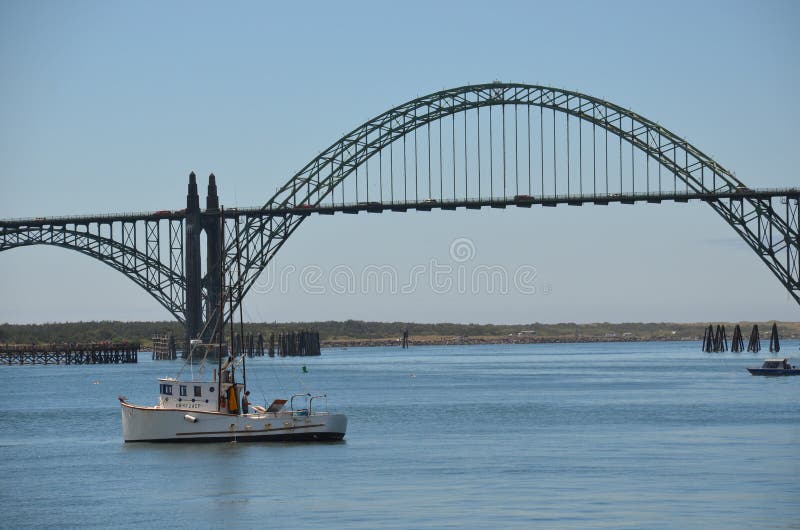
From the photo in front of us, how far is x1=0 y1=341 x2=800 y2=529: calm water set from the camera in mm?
32312

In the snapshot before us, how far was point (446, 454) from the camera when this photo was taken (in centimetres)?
4428

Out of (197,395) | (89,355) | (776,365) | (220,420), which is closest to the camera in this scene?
(220,420)

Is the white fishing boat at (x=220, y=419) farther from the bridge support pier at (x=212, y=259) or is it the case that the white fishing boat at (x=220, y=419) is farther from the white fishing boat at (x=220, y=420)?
the bridge support pier at (x=212, y=259)

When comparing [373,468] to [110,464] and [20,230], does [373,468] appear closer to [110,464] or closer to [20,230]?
[110,464]

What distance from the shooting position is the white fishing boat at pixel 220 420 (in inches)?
1900

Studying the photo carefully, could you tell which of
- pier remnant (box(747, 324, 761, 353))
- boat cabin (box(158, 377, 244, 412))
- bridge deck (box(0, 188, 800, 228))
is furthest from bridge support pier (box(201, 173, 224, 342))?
boat cabin (box(158, 377, 244, 412))

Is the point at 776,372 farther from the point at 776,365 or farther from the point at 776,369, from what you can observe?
the point at 776,365

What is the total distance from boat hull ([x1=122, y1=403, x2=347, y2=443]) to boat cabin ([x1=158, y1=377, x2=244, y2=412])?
0.36m

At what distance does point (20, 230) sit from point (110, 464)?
291 feet

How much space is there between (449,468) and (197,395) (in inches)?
468

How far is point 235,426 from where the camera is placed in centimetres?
4838

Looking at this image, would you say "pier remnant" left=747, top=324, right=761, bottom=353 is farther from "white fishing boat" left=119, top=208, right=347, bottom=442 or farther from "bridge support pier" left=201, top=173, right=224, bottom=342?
"white fishing boat" left=119, top=208, right=347, bottom=442

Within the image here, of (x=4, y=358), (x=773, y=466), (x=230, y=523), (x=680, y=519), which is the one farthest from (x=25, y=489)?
(x=4, y=358)

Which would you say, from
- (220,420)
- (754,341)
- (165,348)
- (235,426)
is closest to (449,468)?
(235,426)
